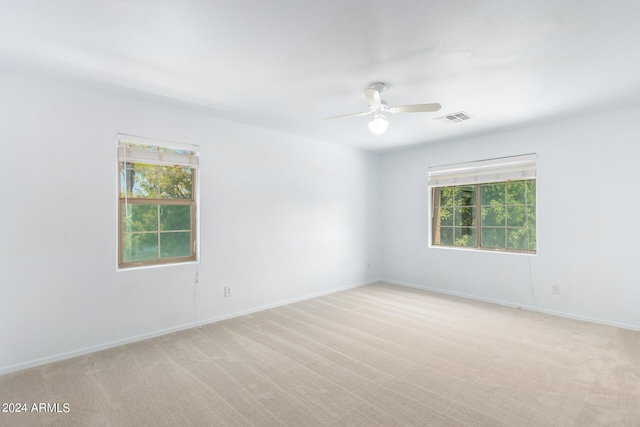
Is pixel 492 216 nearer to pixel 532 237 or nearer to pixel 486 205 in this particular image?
pixel 486 205

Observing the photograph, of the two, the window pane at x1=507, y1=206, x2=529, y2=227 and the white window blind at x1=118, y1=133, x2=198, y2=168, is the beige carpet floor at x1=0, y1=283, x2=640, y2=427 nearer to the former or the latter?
the window pane at x1=507, y1=206, x2=529, y2=227

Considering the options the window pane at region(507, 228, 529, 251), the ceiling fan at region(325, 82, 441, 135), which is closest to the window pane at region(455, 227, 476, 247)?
the window pane at region(507, 228, 529, 251)

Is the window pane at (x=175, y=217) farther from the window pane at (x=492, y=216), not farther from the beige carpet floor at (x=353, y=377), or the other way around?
the window pane at (x=492, y=216)

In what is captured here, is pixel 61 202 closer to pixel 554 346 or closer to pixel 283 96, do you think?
pixel 283 96

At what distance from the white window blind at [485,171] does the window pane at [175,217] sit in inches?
150

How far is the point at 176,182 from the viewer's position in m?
3.65

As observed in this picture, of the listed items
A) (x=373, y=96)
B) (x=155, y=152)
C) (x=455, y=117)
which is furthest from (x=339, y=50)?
(x=155, y=152)

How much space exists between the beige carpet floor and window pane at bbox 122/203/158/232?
119 centimetres

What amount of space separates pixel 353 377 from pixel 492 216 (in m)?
3.47

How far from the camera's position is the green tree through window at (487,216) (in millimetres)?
4398

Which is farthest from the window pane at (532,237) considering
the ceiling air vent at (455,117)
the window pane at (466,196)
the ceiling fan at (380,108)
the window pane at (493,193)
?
the ceiling fan at (380,108)

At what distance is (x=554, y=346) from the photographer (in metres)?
3.07

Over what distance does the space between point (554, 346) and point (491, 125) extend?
268cm

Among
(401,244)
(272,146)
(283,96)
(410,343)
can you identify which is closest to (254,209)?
(272,146)
